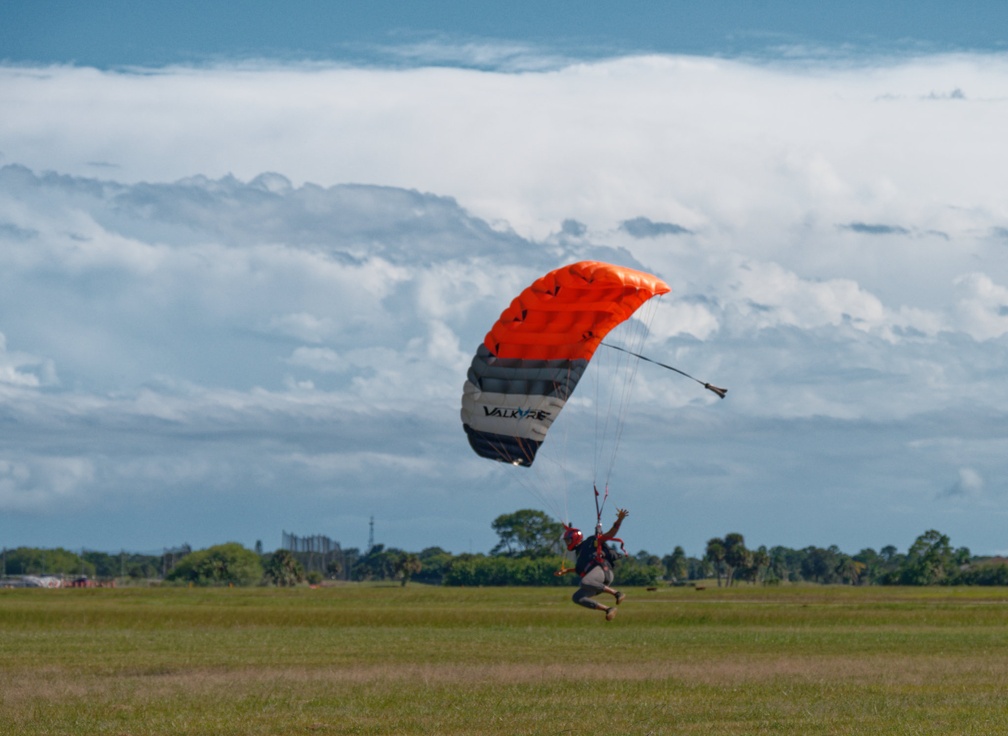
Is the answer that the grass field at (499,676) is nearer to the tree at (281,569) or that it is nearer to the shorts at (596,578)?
the shorts at (596,578)

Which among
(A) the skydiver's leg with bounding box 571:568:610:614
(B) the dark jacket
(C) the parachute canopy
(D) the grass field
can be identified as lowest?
(D) the grass field

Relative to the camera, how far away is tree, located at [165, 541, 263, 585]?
179375 mm

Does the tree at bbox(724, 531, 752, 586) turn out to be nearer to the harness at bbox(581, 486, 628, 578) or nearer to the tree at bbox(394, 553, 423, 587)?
the tree at bbox(394, 553, 423, 587)

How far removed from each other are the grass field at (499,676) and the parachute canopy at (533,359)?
18.8 ft

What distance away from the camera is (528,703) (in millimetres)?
29312

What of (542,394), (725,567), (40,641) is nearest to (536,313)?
(542,394)

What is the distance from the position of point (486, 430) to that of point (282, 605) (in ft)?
218

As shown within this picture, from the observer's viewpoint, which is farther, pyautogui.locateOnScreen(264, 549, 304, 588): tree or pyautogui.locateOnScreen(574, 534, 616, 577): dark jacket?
pyautogui.locateOnScreen(264, 549, 304, 588): tree

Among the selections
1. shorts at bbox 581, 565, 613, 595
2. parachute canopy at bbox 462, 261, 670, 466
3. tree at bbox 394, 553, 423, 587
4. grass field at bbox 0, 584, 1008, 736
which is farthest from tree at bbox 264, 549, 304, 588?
shorts at bbox 581, 565, 613, 595

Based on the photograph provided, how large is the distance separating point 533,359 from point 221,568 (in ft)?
533

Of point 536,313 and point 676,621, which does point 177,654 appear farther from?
point 676,621

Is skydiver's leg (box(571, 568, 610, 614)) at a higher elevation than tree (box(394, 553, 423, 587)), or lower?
lower

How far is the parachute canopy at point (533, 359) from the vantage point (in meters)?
25.3

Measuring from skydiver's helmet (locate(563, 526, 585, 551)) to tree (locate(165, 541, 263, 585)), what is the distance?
15939cm
